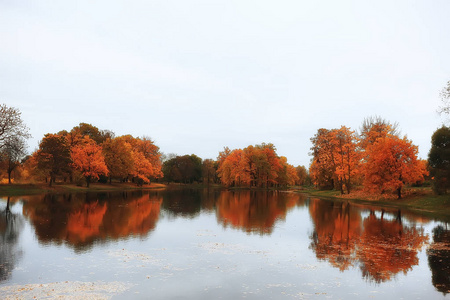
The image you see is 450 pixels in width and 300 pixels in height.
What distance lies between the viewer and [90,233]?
22.2 meters

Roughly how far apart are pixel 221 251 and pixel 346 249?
730 centimetres

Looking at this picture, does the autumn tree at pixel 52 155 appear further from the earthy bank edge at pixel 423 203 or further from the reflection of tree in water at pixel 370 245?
the earthy bank edge at pixel 423 203

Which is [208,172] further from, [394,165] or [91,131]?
[394,165]

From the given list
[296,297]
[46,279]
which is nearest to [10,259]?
[46,279]

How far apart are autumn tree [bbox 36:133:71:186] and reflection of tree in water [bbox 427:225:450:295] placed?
60924 mm

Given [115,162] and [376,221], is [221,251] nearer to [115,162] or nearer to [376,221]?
[376,221]

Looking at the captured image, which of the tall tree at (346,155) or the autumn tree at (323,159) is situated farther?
the autumn tree at (323,159)

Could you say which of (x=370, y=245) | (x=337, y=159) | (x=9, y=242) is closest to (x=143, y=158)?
(x=337, y=159)

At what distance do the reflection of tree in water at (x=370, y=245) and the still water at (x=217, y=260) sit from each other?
6 cm

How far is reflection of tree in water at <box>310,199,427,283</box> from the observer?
15516 mm

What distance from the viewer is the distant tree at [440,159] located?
133 feet

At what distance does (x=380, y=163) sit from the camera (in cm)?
4969

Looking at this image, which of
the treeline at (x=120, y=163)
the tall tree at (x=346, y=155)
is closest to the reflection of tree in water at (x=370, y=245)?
the tall tree at (x=346, y=155)

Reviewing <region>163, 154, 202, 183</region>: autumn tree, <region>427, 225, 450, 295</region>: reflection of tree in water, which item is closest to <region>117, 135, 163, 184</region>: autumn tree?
<region>163, 154, 202, 183</region>: autumn tree
